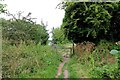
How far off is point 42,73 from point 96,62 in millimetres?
2006

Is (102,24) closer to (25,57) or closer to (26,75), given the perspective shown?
(25,57)

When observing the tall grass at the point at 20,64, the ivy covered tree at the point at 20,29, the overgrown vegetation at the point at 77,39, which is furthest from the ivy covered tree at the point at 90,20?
the tall grass at the point at 20,64

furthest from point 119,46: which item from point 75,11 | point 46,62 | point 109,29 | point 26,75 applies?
point 26,75

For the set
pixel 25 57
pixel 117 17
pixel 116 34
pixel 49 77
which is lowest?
pixel 49 77

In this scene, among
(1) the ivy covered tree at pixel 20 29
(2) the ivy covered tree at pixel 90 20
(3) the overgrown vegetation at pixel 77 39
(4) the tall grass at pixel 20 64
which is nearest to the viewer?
(4) the tall grass at pixel 20 64

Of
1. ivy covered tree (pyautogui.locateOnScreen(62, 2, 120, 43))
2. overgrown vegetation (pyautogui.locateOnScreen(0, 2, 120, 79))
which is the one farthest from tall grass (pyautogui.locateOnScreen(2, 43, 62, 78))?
ivy covered tree (pyautogui.locateOnScreen(62, 2, 120, 43))

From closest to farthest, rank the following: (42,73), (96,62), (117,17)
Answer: (42,73), (96,62), (117,17)

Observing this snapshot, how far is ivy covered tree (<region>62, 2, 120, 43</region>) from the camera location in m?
10.5

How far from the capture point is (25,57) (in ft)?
24.0

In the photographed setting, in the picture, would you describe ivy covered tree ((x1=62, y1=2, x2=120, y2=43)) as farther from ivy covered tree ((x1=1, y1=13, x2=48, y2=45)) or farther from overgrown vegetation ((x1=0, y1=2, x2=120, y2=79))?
ivy covered tree ((x1=1, y1=13, x2=48, y2=45))

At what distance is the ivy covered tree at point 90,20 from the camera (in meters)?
10.5

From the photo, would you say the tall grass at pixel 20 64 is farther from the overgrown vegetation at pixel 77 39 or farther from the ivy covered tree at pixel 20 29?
the ivy covered tree at pixel 20 29

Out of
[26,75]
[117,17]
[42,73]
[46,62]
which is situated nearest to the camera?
[26,75]

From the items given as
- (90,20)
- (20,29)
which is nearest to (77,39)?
(90,20)
